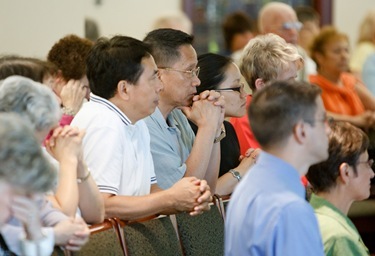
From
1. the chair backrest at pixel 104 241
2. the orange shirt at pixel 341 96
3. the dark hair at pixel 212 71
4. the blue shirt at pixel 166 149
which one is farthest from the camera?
the orange shirt at pixel 341 96

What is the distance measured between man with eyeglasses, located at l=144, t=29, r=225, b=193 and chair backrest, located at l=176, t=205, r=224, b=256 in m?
0.29

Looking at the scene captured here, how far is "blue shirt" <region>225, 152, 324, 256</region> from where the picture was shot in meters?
3.06

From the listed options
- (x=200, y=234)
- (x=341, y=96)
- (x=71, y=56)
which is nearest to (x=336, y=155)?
(x=200, y=234)

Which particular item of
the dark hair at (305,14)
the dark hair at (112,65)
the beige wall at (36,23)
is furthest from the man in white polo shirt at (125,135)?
the dark hair at (305,14)

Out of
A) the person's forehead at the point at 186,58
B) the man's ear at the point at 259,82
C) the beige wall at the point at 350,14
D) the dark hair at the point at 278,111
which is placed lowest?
the beige wall at the point at 350,14

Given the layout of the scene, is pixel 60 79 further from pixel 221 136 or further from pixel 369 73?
pixel 369 73

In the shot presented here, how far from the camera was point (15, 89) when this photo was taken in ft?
11.2

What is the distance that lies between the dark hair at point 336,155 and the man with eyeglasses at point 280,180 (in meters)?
0.74

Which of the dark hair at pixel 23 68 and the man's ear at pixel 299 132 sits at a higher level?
the man's ear at pixel 299 132

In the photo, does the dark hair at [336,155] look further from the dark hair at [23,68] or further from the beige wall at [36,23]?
the beige wall at [36,23]

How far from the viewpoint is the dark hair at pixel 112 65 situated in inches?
165

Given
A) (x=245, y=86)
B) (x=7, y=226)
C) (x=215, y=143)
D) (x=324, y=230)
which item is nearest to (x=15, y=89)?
(x=7, y=226)

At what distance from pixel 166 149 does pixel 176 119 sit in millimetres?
307

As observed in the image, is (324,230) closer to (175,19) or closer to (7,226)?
(7,226)
